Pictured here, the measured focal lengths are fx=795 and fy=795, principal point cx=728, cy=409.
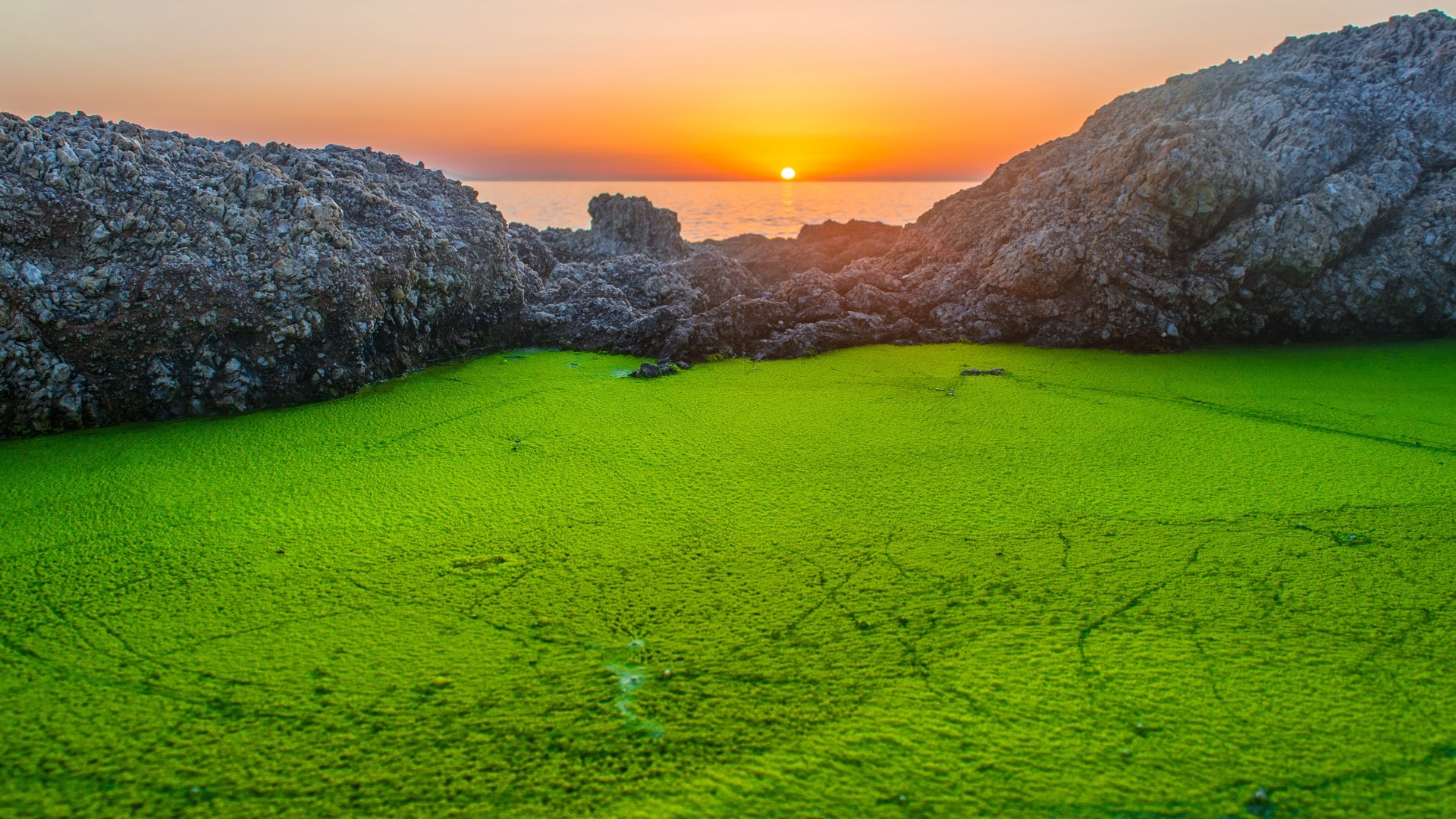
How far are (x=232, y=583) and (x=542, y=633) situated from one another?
145 centimetres

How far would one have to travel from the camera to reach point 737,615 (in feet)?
10.4

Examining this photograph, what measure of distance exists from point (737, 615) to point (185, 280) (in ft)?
16.2

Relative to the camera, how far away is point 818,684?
2754mm

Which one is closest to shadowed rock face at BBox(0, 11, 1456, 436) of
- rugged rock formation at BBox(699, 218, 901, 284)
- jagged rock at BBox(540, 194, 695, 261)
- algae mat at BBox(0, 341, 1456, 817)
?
algae mat at BBox(0, 341, 1456, 817)

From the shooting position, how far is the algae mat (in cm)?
235

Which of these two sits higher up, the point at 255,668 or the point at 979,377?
the point at 979,377

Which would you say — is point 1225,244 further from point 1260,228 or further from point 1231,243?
point 1260,228

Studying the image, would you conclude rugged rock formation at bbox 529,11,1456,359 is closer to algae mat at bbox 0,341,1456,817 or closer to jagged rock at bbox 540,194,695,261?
algae mat at bbox 0,341,1456,817

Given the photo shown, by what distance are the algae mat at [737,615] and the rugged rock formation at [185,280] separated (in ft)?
1.30

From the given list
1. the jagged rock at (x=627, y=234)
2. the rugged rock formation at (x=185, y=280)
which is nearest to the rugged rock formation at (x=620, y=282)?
the jagged rock at (x=627, y=234)

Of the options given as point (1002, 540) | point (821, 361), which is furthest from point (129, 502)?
point (821, 361)

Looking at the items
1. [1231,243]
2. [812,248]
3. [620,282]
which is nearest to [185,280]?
[620,282]

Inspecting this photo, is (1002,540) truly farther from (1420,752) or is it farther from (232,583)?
(232,583)

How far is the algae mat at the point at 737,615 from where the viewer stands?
7.70 feet
